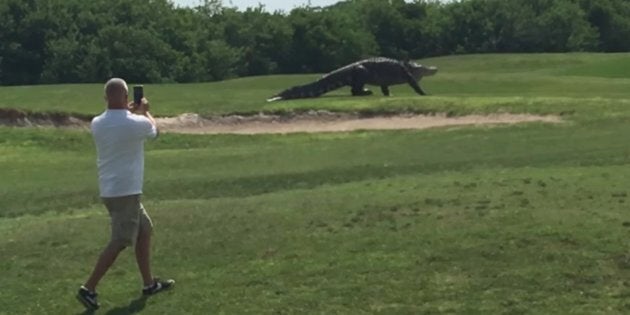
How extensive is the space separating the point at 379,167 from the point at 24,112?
15887mm

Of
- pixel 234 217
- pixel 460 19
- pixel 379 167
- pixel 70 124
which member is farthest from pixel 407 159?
pixel 460 19

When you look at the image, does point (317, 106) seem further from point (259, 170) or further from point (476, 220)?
point (476, 220)

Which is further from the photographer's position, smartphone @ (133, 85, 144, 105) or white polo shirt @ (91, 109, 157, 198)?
smartphone @ (133, 85, 144, 105)

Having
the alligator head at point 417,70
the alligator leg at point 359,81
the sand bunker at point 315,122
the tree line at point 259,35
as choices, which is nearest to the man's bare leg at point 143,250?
the sand bunker at point 315,122

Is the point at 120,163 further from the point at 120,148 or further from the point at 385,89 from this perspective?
the point at 385,89

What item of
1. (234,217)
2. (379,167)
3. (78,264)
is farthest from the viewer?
(379,167)

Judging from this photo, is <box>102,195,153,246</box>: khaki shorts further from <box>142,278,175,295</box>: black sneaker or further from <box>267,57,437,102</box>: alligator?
<box>267,57,437,102</box>: alligator

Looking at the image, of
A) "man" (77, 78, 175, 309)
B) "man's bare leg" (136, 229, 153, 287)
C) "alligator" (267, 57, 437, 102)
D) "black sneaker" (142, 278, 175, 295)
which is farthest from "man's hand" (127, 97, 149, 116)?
"alligator" (267, 57, 437, 102)

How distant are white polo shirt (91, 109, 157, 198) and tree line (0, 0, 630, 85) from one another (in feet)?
191

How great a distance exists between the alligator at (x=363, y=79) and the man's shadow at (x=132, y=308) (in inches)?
1018

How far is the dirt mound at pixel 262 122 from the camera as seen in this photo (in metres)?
31.1

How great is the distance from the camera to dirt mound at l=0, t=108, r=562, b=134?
3108 centimetres

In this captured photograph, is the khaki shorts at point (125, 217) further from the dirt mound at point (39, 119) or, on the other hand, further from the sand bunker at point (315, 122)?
the dirt mound at point (39, 119)

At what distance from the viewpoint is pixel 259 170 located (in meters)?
21.8
